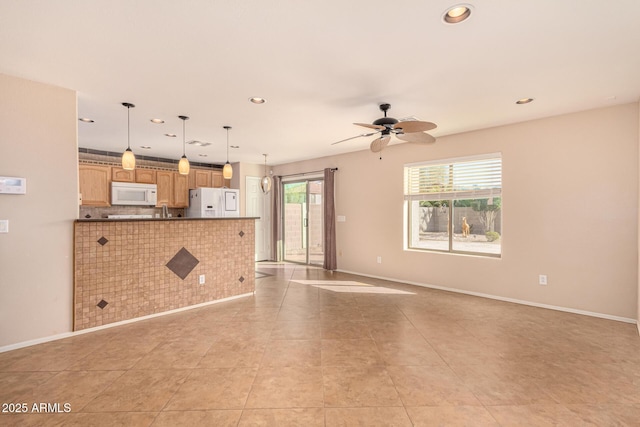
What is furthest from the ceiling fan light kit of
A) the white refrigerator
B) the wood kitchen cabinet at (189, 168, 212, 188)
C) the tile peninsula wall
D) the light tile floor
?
the wood kitchen cabinet at (189, 168, 212, 188)

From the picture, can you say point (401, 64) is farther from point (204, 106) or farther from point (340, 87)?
point (204, 106)

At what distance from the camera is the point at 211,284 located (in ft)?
14.6

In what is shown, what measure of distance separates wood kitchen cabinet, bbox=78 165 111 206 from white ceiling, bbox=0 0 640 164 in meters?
2.26

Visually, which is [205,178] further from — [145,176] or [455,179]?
[455,179]

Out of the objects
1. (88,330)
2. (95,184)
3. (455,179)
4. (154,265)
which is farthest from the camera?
(95,184)

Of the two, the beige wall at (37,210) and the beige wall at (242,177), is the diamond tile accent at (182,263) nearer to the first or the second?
the beige wall at (37,210)

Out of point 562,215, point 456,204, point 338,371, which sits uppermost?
point 456,204

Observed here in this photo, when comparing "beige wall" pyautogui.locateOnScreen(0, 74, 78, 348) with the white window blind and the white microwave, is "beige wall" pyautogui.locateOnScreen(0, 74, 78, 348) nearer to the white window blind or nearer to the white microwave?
the white microwave

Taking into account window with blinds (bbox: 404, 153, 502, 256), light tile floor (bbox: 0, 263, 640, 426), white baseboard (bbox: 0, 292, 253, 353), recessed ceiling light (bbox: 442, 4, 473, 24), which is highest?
recessed ceiling light (bbox: 442, 4, 473, 24)

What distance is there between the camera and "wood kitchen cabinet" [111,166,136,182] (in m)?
6.19

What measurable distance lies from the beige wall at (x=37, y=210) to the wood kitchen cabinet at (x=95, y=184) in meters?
3.16

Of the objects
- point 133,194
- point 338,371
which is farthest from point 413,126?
point 133,194

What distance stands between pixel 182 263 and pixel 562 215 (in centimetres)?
497

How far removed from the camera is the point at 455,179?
16.7ft
